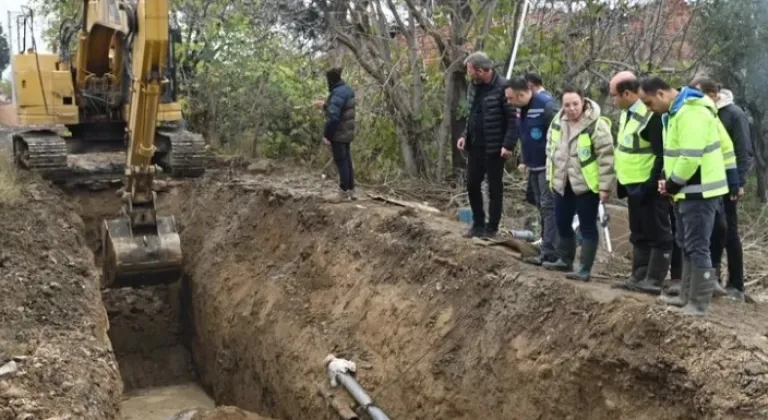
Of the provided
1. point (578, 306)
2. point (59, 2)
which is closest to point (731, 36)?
point (578, 306)

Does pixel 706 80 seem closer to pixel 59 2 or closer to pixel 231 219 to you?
pixel 231 219

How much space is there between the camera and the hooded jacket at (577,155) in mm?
6914

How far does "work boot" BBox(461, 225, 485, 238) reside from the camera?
339 inches

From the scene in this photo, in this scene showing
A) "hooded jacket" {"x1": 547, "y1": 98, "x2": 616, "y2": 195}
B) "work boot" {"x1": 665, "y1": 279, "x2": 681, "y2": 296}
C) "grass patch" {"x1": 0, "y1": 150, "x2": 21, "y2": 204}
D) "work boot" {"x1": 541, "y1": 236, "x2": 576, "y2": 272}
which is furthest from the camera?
"grass patch" {"x1": 0, "y1": 150, "x2": 21, "y2": 204}

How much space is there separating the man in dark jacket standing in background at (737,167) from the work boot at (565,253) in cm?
111

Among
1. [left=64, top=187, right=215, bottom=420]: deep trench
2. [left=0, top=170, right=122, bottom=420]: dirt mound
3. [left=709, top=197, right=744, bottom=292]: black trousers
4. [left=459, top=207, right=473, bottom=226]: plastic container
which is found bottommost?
[left=64, top=187, right=215, bottom=420]: deep trench

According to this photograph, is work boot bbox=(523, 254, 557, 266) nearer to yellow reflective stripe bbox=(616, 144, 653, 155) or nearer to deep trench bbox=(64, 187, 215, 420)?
yellow reflective stripe bbox=(616, 144, 653, 155)

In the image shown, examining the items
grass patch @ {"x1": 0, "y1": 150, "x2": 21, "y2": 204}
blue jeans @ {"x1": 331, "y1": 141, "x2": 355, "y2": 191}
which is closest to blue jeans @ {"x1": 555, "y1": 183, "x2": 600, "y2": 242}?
blue jeans @ {"x1": 331, "y1": 141, "x2": 355, "y2": 191}

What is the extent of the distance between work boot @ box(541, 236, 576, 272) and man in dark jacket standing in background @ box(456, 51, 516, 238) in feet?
3.21

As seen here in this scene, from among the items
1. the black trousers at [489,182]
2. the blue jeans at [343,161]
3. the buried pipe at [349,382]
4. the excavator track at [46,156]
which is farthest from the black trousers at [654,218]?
the excavator track at [46,156]

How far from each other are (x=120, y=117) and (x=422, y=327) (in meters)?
7.05

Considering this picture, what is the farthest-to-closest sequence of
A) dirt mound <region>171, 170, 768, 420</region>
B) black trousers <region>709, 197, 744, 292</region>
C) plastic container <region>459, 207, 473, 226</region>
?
plastic container <region>459, 207, 473, 226</region>, black trousers <region>709, 197, 744, 292</region>, dirt mound <region>171, 170, 768, 420</region>

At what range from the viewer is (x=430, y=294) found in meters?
8.13

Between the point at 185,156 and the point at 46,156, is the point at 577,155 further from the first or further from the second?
the point at 46,156
